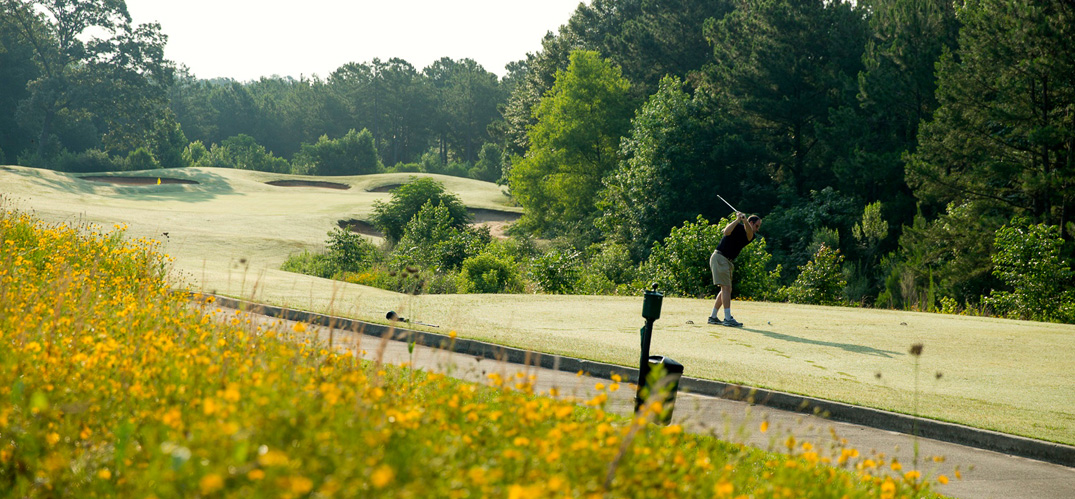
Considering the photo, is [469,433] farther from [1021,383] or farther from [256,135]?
[256,135]

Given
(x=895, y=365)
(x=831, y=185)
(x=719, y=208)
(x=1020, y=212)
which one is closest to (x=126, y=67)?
(x=719, y=208)

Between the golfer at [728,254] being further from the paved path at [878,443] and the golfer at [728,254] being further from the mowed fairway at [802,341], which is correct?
the paved path at [878,443]

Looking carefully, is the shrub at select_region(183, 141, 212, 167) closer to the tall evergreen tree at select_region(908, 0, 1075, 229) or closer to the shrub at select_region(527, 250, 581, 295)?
the shrub at select_region(527, 250, 581, 295)

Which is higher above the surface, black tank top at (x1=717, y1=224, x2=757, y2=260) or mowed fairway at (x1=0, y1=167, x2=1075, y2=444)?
black tank top at (x1=717, y1=224, x2=757, y2=260)

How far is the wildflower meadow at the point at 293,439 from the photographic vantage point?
3.08 metres

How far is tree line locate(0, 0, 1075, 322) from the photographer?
24625 millimetres

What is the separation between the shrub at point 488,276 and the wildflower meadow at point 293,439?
19.1 metres

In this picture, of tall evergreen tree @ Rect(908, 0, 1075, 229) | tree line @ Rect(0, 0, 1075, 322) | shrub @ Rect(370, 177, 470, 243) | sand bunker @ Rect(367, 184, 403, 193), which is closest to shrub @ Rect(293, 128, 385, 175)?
tree line @ Rect(0, 0, 1075, 322)

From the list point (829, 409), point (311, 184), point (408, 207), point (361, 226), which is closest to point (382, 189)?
point (311, 184)

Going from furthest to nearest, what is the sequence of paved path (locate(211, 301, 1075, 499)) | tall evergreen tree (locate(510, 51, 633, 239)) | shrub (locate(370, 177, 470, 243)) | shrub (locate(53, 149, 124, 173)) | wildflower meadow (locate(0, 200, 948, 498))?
shrub (locate(53, 149, 124, 173)) < tall evergreen tree (locate(510, 51, 633, 239)) < shrub (locate(370, 177, 470, 243)) < paved path (locate(211, 301, 1075, 499)) < wildflower meadow (locate(0, 200, 948, 498))

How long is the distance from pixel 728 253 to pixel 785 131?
27933mm

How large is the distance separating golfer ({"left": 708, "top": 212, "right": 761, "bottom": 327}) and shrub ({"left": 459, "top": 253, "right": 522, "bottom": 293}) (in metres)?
10.8

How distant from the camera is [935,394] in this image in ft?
32.8

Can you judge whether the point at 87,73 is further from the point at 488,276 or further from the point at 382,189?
the point at 488,276
